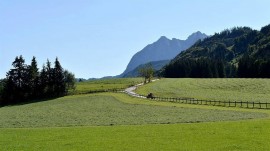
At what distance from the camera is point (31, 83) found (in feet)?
475

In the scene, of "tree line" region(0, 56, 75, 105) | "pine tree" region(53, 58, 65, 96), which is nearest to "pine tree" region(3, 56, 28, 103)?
"tree line" region(0, 56, 75, 105)

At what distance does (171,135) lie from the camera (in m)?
38.9

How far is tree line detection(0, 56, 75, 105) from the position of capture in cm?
14088

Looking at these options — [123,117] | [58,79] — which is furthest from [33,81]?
[123,117]

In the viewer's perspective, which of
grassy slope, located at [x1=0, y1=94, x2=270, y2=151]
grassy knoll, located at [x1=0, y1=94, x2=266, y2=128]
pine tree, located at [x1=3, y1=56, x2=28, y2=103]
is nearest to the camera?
grassy slope, located at [x1=0, y1=94, x2=270, y2=151]

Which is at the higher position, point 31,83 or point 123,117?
point 31,83

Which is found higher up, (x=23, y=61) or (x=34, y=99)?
(x=23, y=61)

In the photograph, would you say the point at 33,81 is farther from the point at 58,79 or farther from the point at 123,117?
the point at 123,117

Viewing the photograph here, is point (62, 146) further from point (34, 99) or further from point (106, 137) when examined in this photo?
point (34, 99)

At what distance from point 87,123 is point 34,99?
90111 mm

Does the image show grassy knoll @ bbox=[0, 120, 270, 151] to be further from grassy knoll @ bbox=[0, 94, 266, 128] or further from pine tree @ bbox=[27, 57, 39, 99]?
pine tree @ bbox=[27, 57, 39, 99]

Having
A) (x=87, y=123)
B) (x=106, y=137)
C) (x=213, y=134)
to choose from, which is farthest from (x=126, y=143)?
(x=87, y=123)

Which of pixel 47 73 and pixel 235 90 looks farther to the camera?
pixel 47 73

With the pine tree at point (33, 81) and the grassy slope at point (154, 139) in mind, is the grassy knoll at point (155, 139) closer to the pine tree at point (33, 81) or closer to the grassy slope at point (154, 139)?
the grassy slope at point (154, 139)
